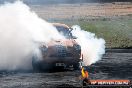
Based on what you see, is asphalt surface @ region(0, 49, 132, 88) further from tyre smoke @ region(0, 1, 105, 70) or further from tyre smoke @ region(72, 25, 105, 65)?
tyre smoke @ region(0, 1, 105, 70)

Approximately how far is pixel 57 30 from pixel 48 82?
19.0ft

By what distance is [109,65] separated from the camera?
2250 cm

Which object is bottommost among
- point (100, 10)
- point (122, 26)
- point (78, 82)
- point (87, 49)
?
point (78, 82)

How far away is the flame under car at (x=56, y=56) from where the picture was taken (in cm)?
2073

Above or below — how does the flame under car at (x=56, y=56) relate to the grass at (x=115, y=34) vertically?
below

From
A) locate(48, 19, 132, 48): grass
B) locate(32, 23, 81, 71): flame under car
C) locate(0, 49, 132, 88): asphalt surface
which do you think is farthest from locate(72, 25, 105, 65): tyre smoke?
locate(48, 19, 132, 48): grass

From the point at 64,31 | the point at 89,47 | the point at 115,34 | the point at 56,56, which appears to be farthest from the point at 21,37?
the point at 115,34

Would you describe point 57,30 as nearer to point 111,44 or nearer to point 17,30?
point 17,30

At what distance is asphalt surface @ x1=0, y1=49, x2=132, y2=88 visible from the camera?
1686 cm

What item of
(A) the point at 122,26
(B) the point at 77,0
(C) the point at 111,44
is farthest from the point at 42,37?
(B) the point at 77,0

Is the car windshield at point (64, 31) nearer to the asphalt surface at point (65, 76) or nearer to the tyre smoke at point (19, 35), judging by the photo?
the tyre smoke at point (19, 35)

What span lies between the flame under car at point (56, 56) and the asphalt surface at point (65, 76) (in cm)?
67

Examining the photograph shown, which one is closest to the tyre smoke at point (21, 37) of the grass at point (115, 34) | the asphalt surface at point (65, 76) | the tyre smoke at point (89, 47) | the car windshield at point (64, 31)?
the tyre smoke at point (89, 47)

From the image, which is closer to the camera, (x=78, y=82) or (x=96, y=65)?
(x=78, y=82)
